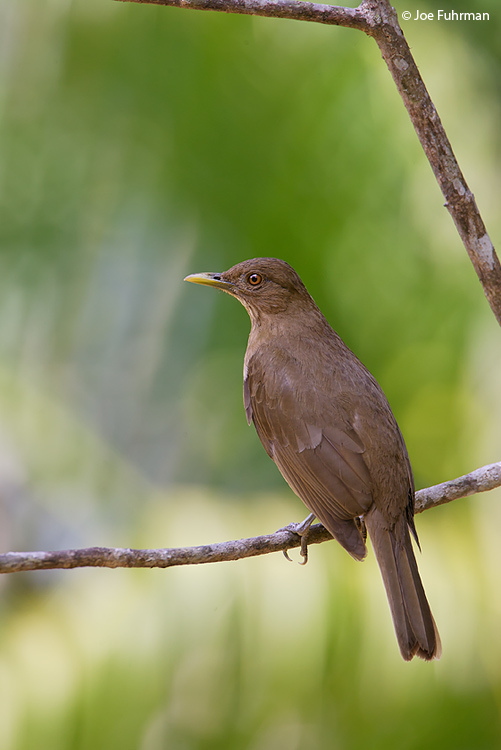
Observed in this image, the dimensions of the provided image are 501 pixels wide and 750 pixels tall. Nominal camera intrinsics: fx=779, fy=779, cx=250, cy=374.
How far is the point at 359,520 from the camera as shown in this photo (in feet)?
12.2

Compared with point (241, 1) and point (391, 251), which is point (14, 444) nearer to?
point (391, 251)

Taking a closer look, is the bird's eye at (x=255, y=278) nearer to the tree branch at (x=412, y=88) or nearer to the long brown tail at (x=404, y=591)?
the tree branch at (x=412, y=88)

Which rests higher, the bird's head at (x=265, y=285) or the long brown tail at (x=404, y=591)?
the bird's head at (x=265, y=285)

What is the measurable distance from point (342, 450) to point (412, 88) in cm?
158

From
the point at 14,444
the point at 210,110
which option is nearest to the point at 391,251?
the point at 210,110

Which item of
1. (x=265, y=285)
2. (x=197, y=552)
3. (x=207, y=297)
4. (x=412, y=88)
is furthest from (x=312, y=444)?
(x=207, y=297)

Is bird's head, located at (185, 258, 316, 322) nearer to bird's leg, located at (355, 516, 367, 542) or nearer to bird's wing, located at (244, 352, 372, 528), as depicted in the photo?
bird's wing, located at (244, 352, 372, 528)

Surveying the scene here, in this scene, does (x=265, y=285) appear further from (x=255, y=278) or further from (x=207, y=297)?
(x=207, y=297)

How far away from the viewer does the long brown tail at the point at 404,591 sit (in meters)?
3.24

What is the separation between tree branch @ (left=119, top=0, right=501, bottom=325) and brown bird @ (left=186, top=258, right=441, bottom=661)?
0.89m

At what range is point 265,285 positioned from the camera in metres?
4.25

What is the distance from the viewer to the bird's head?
13.9 ft

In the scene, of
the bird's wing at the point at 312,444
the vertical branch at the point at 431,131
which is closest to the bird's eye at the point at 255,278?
the bird's wing at the point at 312,444

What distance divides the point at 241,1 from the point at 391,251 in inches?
120
